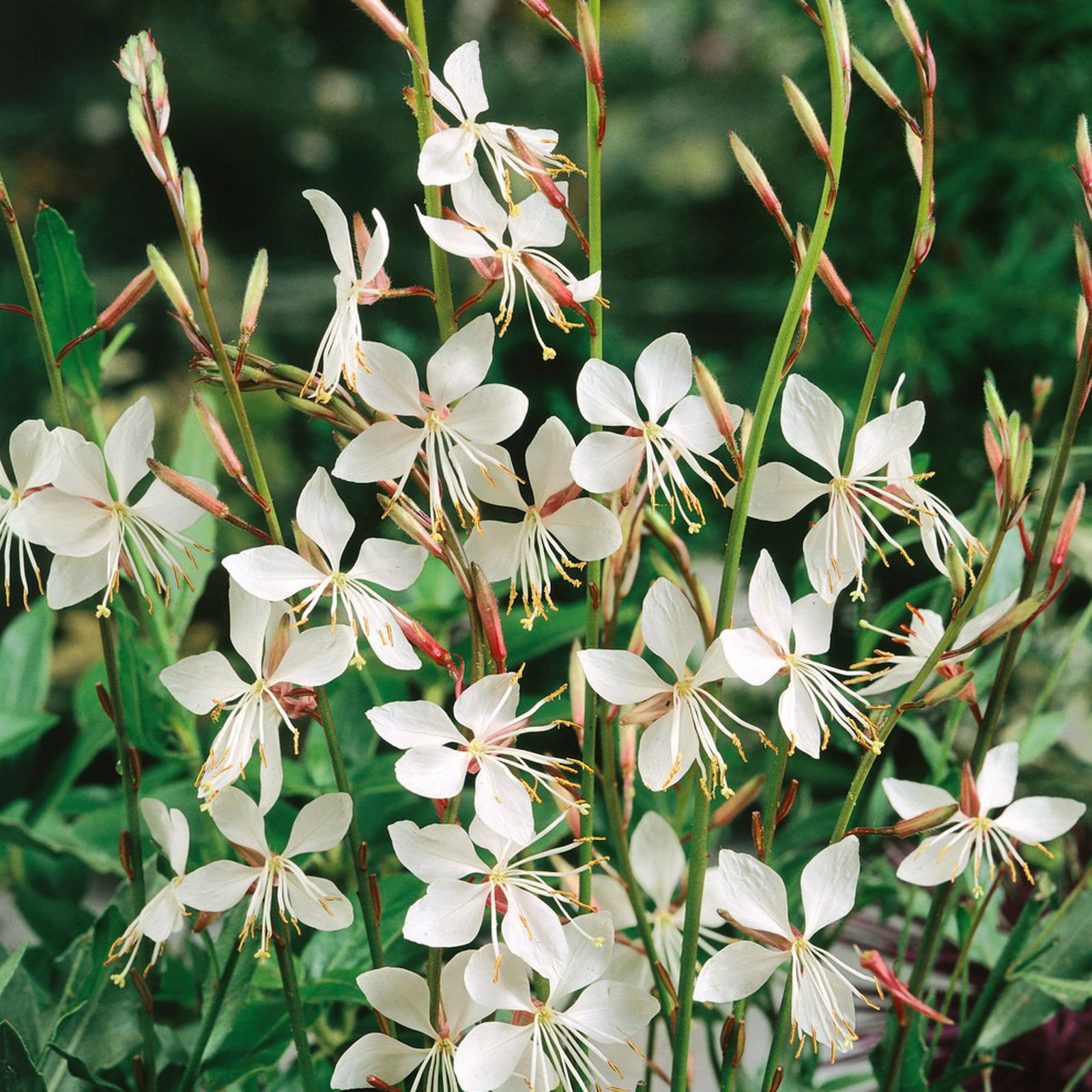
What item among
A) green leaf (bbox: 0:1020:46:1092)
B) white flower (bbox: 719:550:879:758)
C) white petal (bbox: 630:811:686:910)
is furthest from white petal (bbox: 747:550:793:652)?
green leaf (bbox: 0:1020:46:1092)

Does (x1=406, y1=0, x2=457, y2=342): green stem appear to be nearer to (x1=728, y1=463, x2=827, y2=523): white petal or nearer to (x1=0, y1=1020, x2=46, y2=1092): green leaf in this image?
(x1=728, y1=463, x2=827, y2=523): white petal

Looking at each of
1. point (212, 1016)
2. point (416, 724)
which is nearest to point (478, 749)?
point (416, 724)

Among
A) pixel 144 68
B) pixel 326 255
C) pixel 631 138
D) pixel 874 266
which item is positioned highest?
pixel 144 68

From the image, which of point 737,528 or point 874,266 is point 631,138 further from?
point 737,528

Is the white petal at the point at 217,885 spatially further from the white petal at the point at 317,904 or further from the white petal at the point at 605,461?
the white petal at the point at 605,461

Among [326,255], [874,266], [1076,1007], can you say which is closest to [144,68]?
[1076,1007]

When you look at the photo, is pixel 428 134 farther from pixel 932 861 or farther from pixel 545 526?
pixel 932 861

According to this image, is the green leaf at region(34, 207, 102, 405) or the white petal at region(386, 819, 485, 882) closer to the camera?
the white petal at region(386, 819, 485, 882)
